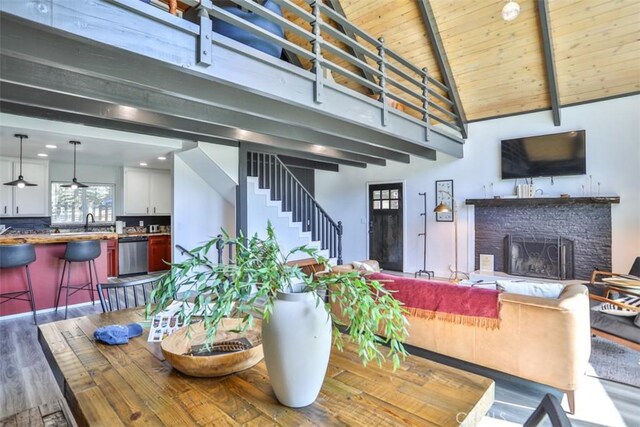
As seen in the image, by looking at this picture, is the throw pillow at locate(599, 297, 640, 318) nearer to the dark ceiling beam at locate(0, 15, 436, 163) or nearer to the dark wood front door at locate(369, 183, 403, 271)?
the dark ceiling beam at locate(0, 15, 436, 163)

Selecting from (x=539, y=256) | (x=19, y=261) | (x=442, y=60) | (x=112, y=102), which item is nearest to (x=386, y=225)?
(x=539, y=256)

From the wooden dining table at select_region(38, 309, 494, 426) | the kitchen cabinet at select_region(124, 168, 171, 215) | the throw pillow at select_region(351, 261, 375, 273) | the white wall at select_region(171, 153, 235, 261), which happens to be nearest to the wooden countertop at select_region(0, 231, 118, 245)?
the white wall at select_region(171, 153, 235, 261)

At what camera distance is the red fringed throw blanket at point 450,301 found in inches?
93.5

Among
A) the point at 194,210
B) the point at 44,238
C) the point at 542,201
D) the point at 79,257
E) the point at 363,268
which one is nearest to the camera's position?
the point at 363,268

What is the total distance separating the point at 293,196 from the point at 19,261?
3969 mm

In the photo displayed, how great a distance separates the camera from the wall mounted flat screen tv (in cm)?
518

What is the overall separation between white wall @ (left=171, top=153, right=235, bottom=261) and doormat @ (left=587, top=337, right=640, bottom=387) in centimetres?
499

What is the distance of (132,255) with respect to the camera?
678 cm

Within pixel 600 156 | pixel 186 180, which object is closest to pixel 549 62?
pixel 600 156

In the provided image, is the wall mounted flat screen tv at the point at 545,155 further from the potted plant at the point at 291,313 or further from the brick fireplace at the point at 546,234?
the potted plant at the point at 291,313

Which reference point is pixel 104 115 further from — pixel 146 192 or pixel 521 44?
pixel 521 44

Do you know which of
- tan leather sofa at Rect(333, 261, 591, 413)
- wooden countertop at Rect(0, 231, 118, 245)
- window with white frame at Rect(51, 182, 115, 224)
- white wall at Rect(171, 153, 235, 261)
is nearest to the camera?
tan leather sofa at Rect(333, 261, 591, 413)

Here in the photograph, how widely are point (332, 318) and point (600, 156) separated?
590 centimetres

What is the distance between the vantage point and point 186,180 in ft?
19.0
